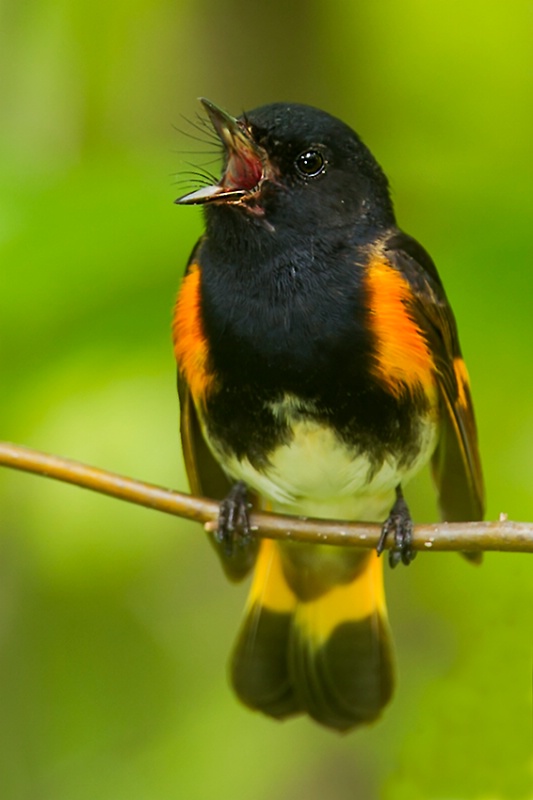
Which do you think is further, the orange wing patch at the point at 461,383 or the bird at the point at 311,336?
the orange wing patch at the point at 461,383

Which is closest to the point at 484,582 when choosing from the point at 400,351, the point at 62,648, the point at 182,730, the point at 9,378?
the point at 400,351

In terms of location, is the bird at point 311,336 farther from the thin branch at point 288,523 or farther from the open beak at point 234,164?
the thin branch at point 288,523

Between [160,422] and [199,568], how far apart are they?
1.48 meters

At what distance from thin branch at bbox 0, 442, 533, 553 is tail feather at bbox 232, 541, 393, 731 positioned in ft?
3.07

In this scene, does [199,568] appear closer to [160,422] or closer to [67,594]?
[67,594]

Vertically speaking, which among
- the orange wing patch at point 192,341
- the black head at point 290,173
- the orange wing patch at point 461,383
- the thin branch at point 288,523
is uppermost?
the black head at point 290,173

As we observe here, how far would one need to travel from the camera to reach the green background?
249 centimetres

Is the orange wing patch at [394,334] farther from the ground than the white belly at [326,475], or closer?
farther from the ground

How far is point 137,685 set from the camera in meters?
4.11

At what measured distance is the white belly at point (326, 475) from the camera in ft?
9.27

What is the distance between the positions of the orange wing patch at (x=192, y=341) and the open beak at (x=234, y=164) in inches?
10.6

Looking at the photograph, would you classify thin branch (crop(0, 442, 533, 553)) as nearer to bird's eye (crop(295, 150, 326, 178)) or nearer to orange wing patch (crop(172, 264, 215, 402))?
orange wing patch (crop(172, 264, 215, 402))

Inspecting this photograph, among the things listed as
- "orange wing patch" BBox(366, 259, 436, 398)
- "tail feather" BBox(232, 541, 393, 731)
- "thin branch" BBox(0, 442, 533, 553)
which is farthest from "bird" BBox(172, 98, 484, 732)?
"tail feather" BBox(232, 541, 393, 731)

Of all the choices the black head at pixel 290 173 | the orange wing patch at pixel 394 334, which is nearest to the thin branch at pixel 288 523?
the orange wing patch at pixel 394 334
